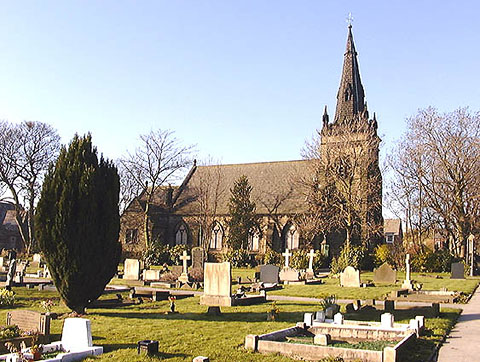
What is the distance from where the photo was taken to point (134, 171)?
51.8m

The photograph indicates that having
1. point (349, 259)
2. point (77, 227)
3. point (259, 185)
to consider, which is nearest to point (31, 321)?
point (77, 227)

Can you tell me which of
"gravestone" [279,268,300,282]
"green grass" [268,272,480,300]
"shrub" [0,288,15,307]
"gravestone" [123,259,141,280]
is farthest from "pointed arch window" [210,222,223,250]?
"shrub" [0,288,15,307]

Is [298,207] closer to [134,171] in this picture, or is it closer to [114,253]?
[134,171]

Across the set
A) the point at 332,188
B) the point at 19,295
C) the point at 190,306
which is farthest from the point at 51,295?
the point at 332,188

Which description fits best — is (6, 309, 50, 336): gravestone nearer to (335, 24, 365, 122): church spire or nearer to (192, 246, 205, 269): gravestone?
(192, 246, 205, 269): gravestone

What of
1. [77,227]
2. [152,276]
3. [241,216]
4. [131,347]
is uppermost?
[241,216]

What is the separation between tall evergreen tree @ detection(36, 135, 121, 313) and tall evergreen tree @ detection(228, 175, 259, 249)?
33.6m

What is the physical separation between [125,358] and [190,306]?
8.33 m

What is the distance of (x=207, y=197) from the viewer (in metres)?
51.8

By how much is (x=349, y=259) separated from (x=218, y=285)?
2049 cm

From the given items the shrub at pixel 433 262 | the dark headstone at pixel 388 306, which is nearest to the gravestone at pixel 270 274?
the dark headstone at pixel 388 306

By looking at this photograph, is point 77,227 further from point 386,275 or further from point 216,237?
point 216,237

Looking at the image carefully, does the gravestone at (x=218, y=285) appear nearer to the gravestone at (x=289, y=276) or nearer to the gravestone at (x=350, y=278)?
the gravestone at (x=350, y=278)

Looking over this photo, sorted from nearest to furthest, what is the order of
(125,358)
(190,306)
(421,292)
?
(125,358) → (190,306) → (421,292)
